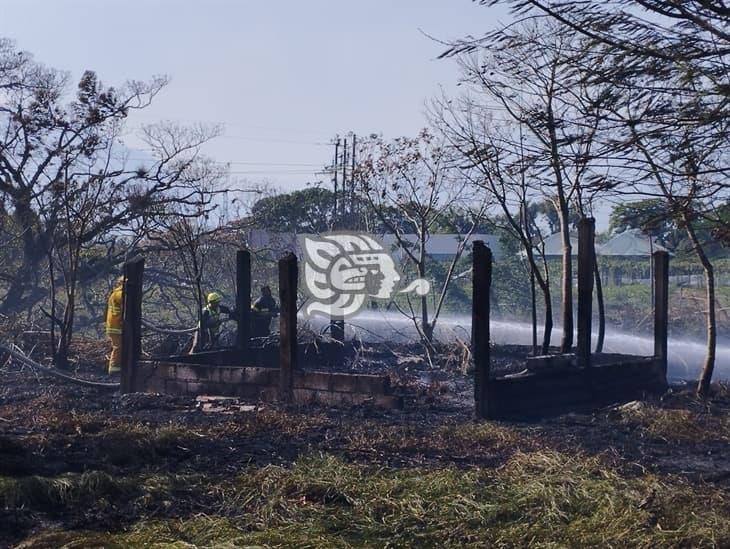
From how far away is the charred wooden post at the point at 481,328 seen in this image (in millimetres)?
11156

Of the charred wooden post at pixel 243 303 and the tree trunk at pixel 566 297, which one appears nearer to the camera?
the tree trunk at pixel 566 297

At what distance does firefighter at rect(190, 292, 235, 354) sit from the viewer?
1608 cm

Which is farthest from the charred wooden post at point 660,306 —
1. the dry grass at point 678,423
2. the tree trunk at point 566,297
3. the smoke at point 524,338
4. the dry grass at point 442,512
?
the dry grass at point 442,512

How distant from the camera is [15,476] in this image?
7.15 meters

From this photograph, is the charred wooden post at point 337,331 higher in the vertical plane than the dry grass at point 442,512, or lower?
higher

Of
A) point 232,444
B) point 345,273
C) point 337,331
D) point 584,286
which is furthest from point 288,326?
point 345,273

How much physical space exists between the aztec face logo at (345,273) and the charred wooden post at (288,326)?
1219 centimetres

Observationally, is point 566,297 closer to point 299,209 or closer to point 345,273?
point 345,273

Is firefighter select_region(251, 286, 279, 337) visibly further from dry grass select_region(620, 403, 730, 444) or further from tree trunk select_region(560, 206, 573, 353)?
dry grass select_region(620, 403, 730, 444)

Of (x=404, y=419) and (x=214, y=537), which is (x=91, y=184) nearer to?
(x=404, y=419)

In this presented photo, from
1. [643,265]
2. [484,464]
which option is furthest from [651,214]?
[643,265]

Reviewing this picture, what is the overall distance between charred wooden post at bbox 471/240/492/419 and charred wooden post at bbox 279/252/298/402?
2.54 metres

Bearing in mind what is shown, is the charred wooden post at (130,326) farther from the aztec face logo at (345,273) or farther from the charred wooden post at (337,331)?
the aztec face logo at (345,273)

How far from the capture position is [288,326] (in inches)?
492
